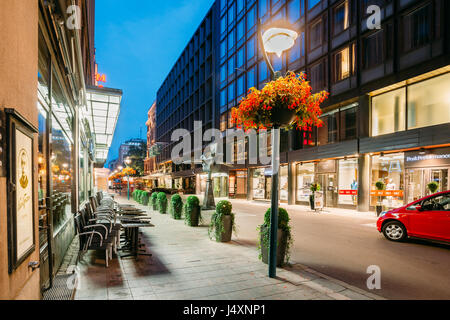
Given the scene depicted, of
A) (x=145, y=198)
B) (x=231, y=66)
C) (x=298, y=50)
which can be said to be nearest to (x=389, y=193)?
(x=298, y=50)

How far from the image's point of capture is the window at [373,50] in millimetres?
16203

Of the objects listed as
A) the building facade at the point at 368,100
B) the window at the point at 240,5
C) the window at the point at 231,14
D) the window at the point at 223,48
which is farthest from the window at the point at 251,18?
the window at the point at 223,48

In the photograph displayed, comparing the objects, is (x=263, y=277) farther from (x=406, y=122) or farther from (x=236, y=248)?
(x=406, y=122)

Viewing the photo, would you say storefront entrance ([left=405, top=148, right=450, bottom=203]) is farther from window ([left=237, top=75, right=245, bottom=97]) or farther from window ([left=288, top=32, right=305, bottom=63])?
window ([left=237, top=75, right=245, bottom=97])

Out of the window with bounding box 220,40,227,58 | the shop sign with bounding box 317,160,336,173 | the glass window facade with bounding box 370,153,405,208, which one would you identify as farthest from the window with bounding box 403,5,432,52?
the window with bounding box 220,40,227,58

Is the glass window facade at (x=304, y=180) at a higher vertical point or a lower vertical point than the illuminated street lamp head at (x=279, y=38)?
lower

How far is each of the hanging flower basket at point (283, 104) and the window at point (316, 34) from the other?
60.6ft

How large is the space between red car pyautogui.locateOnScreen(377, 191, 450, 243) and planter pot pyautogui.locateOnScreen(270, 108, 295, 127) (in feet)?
18.9

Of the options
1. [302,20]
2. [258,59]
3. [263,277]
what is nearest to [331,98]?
[302,20]

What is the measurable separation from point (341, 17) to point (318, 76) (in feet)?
13.7

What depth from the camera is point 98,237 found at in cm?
581

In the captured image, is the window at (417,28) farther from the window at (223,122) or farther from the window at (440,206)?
the window at (223,122)

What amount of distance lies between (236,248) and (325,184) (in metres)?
15.3

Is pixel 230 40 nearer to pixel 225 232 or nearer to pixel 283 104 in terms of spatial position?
pixel 225 232
